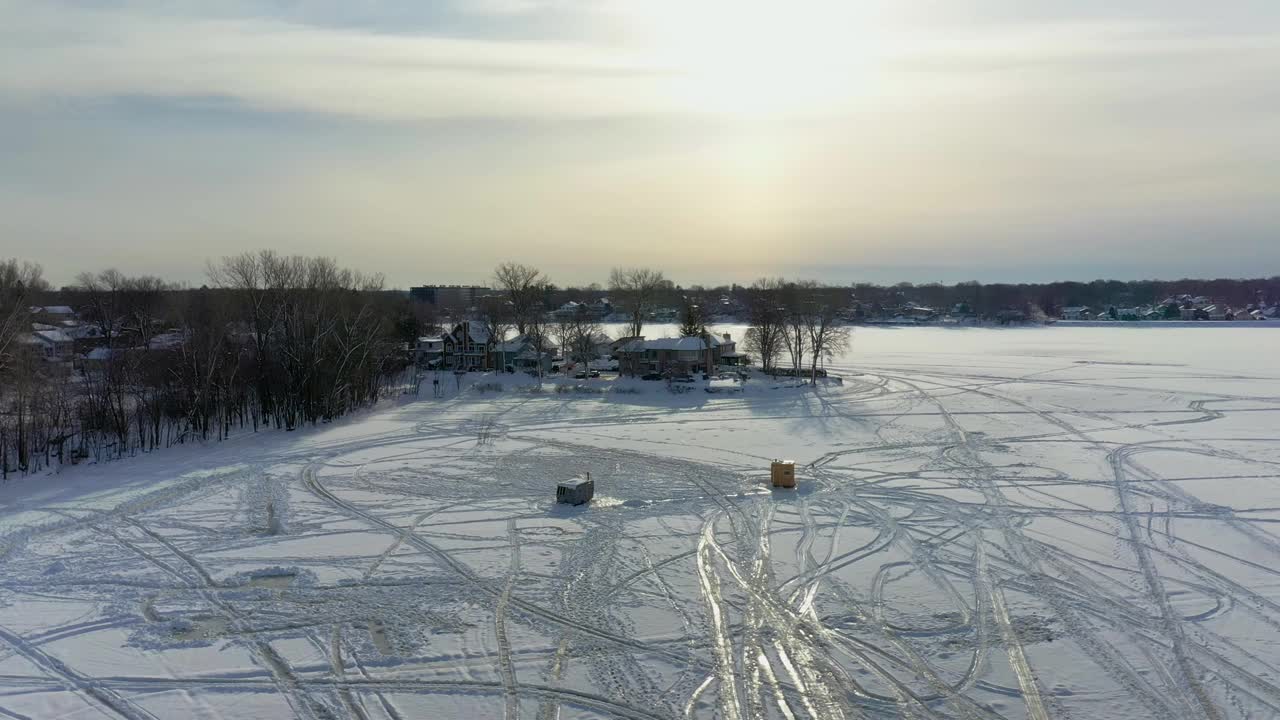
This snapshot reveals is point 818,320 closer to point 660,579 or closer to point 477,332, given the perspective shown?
point 477,332

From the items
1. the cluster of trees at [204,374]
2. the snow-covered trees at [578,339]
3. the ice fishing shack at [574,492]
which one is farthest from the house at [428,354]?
the ice fishing shack at [574,492]

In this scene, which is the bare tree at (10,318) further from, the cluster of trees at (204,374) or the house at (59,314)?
the house at (59,314)

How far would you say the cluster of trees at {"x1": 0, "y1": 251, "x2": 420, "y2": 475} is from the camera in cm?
3173

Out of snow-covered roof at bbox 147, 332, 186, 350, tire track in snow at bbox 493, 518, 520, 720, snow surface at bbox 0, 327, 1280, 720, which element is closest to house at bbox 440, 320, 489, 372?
snow-covered roof at bbox 147, 332, 186, 350

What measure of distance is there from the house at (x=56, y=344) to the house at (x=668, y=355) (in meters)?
38.2

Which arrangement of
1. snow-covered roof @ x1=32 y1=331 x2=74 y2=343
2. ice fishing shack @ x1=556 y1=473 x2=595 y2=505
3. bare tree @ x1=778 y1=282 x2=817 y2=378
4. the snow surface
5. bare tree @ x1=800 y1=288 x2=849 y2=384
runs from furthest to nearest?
snow-covered roof @ x1=32 y1=331 x2=74 y2=343 → bare tree @ x1=778 y1=282 x2=817 y2=378 → bare tree @ x1=800 y1=288 x2=849 y2=384 → ice fishing shack @ x1=556 y1=473 x2=595 y2=505 → the snow surface

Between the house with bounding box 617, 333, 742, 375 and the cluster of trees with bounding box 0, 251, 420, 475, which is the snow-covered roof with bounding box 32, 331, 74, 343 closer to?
the cluster of trees with bounding box 0, 251, 420, 475

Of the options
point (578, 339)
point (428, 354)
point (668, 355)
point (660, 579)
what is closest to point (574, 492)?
point (660, 579)

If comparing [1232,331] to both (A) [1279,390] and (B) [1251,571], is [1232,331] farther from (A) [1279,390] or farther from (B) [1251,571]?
(B) [1251,571]

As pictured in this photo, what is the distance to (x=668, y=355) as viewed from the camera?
55.5 m

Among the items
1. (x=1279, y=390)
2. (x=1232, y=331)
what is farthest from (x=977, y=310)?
(x=1279, y=390)

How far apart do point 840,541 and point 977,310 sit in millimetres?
139041

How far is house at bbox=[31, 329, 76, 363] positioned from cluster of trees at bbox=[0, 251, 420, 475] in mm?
6477

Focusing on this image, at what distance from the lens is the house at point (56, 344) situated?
5250cm
